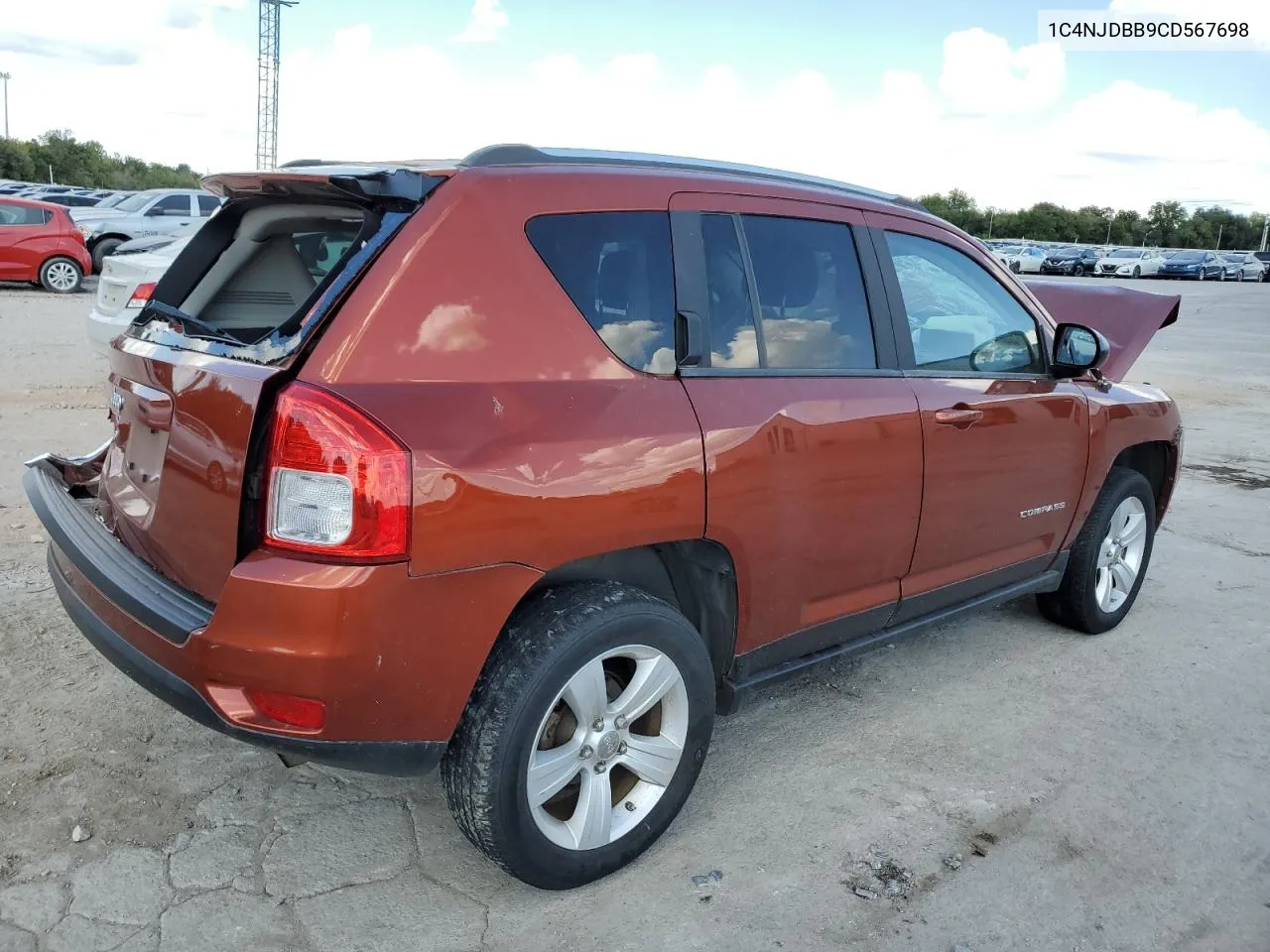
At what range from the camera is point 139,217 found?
20078 mm

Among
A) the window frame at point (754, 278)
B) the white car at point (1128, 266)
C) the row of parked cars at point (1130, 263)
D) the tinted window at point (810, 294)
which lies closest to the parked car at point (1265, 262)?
the row of parked cars at point (1130, 263)

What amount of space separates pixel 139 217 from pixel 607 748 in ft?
67.9

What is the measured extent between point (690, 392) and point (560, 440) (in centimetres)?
48

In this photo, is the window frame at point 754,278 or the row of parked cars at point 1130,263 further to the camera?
the row of parked cars at point 1130,263

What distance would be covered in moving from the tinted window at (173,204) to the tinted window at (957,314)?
19.9 m

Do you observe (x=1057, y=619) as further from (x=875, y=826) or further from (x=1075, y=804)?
(x=875, y=826)

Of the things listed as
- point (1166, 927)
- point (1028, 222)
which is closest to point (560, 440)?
point (1166, 927)

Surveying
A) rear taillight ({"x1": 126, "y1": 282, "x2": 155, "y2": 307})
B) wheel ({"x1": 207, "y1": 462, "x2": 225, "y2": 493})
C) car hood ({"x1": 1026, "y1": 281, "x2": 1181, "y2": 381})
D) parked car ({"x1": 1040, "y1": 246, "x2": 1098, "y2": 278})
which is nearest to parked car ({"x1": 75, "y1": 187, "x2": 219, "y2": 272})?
rear taillight ({"x1": 126, "y1": 282, "x2": 155, "y2": 307})

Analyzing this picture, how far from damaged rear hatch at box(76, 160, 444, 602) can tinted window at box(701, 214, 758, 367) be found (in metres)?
0.85

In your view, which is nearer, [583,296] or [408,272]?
[408,272]

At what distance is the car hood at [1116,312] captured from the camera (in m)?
5.28

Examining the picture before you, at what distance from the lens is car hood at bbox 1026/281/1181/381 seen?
5.28 metres

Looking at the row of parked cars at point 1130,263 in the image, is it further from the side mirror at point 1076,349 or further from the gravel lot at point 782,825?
the gravel lot at point 782,825

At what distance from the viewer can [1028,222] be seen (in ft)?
309
